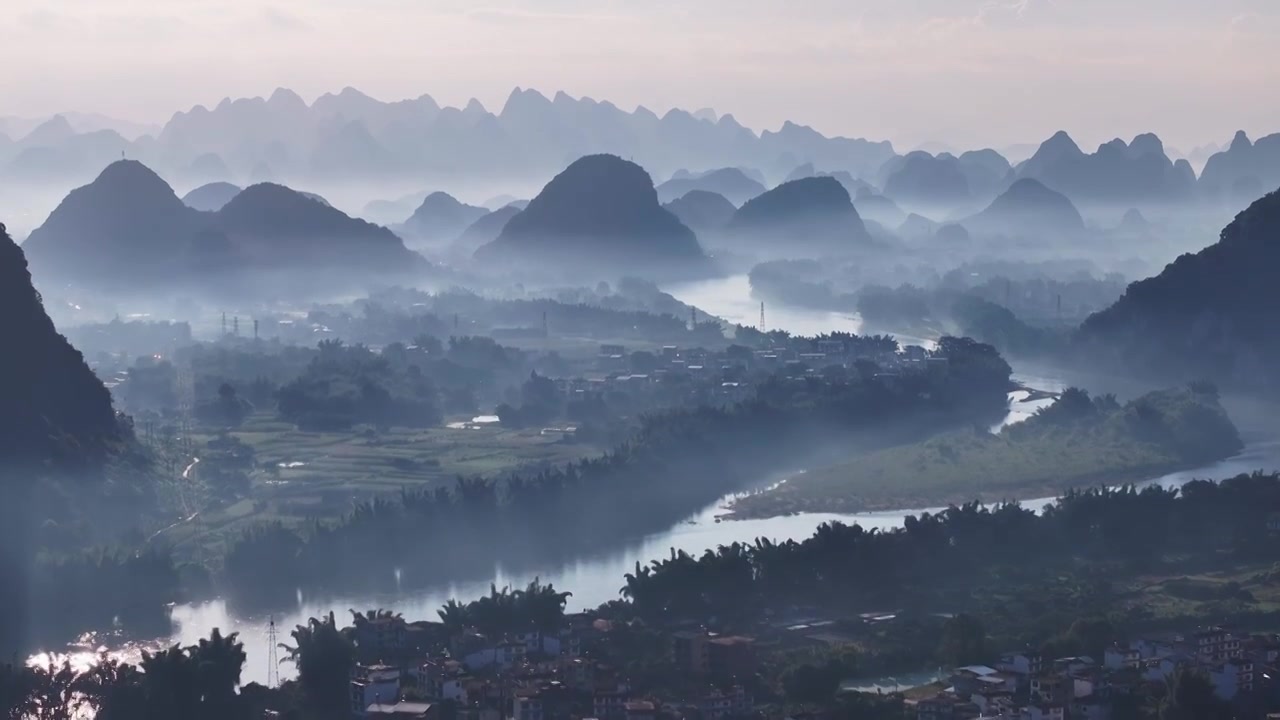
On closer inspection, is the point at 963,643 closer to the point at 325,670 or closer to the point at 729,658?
the point at 729,658

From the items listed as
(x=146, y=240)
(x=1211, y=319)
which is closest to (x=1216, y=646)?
(x=1211, y=319)

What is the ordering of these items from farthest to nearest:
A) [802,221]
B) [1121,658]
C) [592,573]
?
[802,221]
[592,573]
[1121,658]

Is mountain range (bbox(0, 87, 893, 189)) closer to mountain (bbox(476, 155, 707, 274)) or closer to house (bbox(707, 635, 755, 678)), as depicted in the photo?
mountain (bbox(476, 155, 707, 274))

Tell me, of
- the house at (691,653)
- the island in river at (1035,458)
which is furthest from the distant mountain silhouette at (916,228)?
the house at (691,653)

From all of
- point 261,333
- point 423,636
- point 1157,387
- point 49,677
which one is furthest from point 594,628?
point 261,333

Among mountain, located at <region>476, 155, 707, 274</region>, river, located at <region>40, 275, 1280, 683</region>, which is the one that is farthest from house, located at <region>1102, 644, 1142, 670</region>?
mountain, located at <region>476, 155, 707, 274</region>

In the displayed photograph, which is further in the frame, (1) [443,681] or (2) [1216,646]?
(2) [1216,646]

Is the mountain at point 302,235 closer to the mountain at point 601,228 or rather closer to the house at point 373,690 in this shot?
the mountain at point 601,228

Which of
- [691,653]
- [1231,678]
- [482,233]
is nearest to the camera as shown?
[1231,678]
